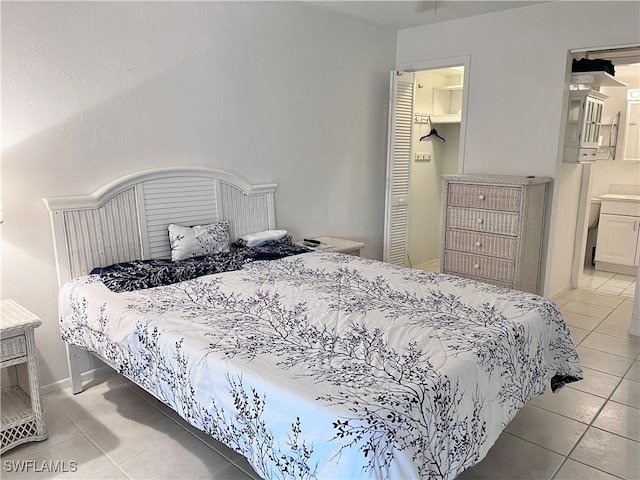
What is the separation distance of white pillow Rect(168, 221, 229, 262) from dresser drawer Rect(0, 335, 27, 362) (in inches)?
39.2

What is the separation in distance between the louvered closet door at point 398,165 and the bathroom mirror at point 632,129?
2650 mm

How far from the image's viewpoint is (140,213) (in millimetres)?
2924

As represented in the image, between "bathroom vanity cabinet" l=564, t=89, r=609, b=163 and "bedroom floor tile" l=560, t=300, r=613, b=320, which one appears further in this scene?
"bedroom floor tile" l=560, t=300, r=613, b=320

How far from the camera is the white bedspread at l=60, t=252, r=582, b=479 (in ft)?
4.57

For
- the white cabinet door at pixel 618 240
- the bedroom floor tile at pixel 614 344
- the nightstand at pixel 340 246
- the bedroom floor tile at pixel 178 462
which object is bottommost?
the bedroom floor tile at pixel 614 344

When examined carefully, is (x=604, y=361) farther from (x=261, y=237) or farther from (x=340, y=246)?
(x=261, y=237)

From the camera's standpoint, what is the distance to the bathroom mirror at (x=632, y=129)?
518cm

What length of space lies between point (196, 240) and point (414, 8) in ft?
8.34

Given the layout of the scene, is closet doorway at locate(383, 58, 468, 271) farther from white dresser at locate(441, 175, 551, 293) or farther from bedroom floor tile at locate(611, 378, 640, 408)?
bedroom floor tile at locate(611, 378, 640, 408)

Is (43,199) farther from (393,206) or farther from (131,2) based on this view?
(393,206)

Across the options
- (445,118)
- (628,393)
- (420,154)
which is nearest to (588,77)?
(445,118)

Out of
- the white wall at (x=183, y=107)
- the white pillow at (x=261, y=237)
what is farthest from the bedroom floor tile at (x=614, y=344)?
the white pillow at (x=261, y=237)

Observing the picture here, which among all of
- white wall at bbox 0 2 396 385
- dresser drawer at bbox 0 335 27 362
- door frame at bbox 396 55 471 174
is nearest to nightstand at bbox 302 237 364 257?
white wall at bbox 0 2 396 385

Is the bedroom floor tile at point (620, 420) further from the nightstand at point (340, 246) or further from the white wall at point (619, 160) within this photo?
the white wall at point (619, 160)
